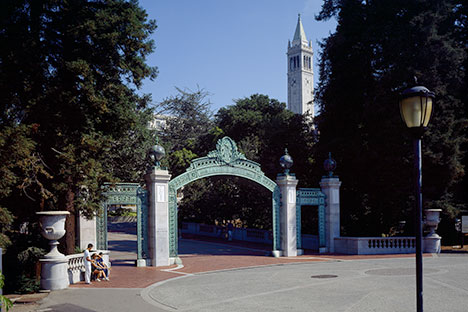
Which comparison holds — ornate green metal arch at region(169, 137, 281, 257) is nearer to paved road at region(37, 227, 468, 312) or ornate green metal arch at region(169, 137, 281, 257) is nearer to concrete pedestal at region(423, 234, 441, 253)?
paved road at region(37, 227, 468, 312)

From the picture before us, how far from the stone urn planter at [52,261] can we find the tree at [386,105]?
1694 centimetres

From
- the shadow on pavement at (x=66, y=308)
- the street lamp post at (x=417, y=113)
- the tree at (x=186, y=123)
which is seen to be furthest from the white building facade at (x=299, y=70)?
the street lamp post at (x=417, y=113)

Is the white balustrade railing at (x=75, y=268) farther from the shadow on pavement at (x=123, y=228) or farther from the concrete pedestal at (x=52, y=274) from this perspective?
the shadow on pavement at (x=123, y=228)

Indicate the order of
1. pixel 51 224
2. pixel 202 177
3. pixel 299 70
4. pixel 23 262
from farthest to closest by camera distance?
pixel 299 70 < pixel 202 177 < pixel 23 262 < pixel 51 224

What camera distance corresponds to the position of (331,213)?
23.6 m

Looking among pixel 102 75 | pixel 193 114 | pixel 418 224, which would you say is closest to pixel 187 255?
pixel 102 75

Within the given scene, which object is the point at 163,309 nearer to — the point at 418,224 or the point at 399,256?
the point at 418,224

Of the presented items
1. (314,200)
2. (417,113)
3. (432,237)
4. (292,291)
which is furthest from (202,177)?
(417,113)

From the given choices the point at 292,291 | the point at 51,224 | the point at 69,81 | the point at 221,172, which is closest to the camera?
the point at 292,291

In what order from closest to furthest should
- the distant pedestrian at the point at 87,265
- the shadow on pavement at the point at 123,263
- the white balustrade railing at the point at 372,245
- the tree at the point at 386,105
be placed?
1. the distant pedestrian at the point at 87,265
2. the shadow on pavement at the point at 123,263
3. the white balustrade railing at the point at 372,245
4. the tree at the point at 386,105

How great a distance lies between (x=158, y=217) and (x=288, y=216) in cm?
665

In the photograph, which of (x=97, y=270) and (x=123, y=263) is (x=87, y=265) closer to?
(x=97, y=270)

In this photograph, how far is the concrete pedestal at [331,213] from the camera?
23.6 metres

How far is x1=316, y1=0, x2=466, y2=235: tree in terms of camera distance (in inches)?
954
